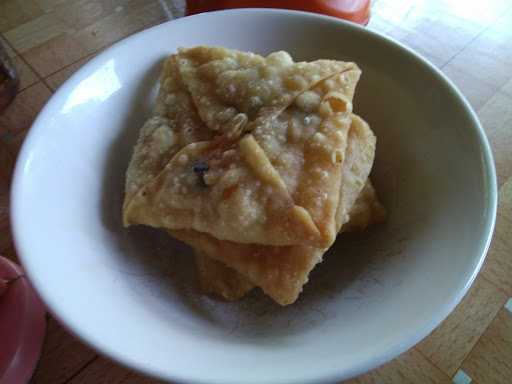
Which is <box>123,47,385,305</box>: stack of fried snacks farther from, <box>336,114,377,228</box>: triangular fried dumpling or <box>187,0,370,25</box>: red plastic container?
<box>187,0,370,25</box>: red plastic container

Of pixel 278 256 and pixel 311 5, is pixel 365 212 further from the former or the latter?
pixel 311 5

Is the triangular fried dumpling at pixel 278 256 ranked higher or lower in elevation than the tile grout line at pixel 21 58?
lower

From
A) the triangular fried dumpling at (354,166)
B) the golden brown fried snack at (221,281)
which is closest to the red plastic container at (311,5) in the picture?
the triangular fried dumpling at (354,166)

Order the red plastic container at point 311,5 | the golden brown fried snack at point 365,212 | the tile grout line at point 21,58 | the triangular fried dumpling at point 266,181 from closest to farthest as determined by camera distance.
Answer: the triangular fried dumpling at point 266,181
the golden brown fried snack at point 365,212
the red plastic container at point 311,5
the tile grout line at point 21,58

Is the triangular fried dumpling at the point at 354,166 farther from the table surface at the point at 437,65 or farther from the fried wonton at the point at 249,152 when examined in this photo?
the table surface at the point at 437,65

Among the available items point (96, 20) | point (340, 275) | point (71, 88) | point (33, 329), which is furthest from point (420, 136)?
point (96, 20)

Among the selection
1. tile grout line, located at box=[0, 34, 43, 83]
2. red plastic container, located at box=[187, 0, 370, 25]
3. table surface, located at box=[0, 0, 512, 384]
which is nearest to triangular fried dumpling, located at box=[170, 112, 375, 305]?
table surface, located at box=[0, 0, 512, 384]
